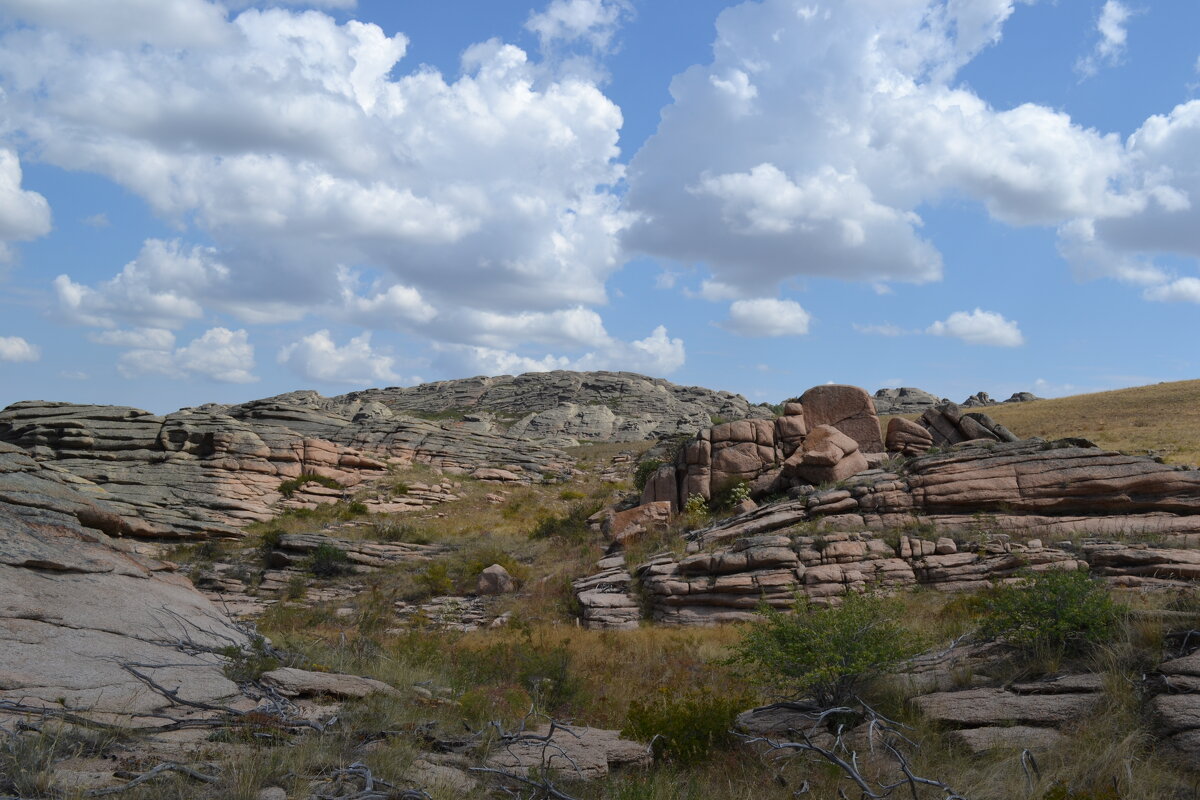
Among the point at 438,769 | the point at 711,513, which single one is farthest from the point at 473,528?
the point at 438,769

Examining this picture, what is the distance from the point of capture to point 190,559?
80.7ft

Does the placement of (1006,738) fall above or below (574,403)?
below

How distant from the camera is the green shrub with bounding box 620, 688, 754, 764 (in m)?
7.72

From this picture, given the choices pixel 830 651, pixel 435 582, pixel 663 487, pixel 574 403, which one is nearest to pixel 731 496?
pixel 663 487

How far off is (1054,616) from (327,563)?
68.2ft

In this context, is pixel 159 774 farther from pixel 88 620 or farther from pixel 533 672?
pixel 533 672

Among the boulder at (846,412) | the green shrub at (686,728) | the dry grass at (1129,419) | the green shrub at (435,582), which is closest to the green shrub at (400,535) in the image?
the green shrub at (435,582)

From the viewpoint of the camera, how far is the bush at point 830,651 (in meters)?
8.24

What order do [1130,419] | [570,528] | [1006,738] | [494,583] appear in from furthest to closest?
1. [1130,419]
2. [570,528]
3. [494,583]
4. [1006,738]

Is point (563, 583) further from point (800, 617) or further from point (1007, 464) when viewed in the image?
point (1007, 464)

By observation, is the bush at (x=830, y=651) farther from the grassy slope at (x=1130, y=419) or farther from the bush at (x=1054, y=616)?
the grassy slope at (x=1130, y=419)

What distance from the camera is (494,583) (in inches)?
833

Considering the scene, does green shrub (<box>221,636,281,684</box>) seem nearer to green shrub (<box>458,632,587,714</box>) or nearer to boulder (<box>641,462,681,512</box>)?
green shrub (<box>458,632,587,714</box>)

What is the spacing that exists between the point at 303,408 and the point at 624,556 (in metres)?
30.4
